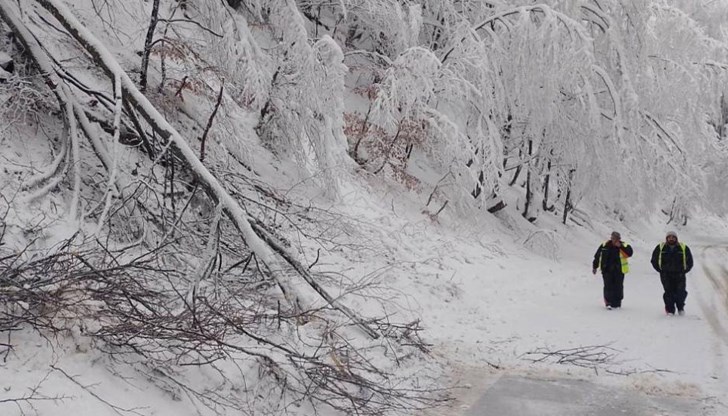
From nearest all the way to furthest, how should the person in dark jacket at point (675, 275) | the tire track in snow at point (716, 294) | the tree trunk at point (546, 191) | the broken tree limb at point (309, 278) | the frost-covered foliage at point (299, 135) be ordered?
the frost-covered foliage at point (299, 135) < the broken tree limb at point (309, 278) < the tire track in snow at point (716, 294) < the person in dark jacket at point (675, 275) < the tree trunk at point (546, 191)

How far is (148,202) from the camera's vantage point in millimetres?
8141

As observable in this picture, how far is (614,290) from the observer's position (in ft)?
36.1

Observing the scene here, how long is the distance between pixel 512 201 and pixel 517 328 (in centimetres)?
1226

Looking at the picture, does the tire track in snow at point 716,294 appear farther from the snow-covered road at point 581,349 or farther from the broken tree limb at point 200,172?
the broken tree limb at point 200,172

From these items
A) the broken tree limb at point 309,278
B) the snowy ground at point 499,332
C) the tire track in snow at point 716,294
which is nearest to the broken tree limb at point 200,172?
the broken tree limb at point 309,278

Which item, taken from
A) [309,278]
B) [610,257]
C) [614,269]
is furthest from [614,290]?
[309,278]

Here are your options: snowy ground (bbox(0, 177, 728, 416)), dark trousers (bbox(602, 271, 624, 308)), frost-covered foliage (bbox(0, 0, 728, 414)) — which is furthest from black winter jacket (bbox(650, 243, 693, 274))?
frost-covered foliage (bbox(0, 0, 728, 414))

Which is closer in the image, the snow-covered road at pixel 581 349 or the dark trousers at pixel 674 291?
the snow-covered road at pixel 581 349

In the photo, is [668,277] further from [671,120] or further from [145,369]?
[671,120]

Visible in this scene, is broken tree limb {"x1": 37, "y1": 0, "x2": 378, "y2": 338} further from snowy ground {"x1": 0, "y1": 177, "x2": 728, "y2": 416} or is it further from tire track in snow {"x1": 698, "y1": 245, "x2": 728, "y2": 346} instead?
tire track in snow {"x1": 698, "y1": 245, "x2": 728, "y2": 346}

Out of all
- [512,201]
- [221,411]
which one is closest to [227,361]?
[221,411]

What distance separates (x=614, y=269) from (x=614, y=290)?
0.33 m

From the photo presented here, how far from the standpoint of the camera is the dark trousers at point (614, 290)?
433 inches

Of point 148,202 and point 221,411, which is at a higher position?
point 148,202
